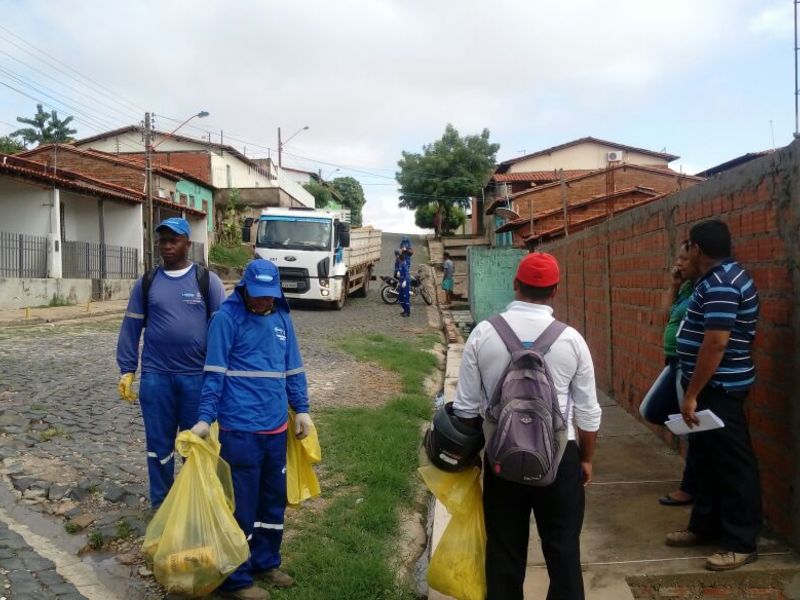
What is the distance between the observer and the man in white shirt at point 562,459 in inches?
113

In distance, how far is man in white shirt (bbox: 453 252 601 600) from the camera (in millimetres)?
2877

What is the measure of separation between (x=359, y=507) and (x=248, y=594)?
1.41 m

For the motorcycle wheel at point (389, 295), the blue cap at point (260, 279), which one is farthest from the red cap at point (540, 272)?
the motorcycle wheel at point (389, 295)

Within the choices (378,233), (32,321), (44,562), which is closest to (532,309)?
(44,562)

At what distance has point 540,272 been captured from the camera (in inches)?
116

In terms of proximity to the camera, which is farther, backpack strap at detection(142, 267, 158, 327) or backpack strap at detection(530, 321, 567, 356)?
backpack strap at detection(142, 267, 158, 327)

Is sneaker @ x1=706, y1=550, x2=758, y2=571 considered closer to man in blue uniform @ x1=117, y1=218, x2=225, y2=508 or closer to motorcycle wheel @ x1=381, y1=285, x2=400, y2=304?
man in blue uniform @ x1=117, y1=218, x2=225, y2=508

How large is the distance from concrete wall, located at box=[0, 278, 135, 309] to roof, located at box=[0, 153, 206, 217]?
9.01 ft

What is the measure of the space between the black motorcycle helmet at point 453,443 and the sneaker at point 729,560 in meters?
1.39

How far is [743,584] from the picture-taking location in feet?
11.3

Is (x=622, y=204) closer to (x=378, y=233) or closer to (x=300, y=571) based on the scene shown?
(x=378, y=233)

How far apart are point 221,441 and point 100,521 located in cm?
156

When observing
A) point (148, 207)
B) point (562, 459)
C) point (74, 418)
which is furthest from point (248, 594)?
point (148, 207)

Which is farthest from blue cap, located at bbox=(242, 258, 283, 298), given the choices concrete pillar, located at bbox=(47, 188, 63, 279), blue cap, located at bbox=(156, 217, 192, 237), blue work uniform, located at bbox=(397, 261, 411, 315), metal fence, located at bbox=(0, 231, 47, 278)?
concrete pillar, located at bbox=(47, 188, 63, 279)
